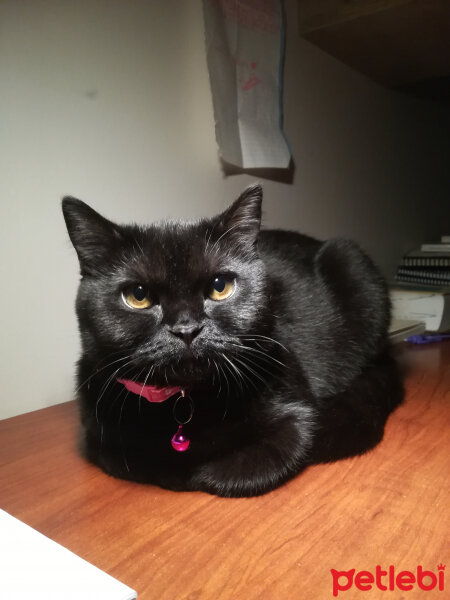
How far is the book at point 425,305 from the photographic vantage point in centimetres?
167

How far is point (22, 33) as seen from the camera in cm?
91

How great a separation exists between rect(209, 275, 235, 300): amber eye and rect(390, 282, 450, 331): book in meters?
1.11

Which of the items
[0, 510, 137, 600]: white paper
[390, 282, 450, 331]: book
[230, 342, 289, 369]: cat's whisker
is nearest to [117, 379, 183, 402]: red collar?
[230, 342, 289, 369]: cat's whisker

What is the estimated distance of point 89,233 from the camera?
Answer: 732mm

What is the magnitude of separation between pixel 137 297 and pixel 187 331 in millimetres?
111

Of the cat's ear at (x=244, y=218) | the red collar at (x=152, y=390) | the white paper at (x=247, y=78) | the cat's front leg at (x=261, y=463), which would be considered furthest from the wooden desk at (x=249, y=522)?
the white paper at (x=247, y=78)

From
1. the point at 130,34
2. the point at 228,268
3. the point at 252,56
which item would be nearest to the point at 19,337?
the point at 228,268

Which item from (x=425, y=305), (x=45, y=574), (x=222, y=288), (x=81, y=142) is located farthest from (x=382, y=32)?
(x=45, y=574)

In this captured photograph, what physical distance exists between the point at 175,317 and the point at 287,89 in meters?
1.13

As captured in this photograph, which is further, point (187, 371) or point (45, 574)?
point (187, 371)

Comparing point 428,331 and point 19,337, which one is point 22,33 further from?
point 428,331

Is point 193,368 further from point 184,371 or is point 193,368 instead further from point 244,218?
point 244,218

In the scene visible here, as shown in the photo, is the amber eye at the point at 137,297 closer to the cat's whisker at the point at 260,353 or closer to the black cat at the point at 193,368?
the black cat at the point at 193,368

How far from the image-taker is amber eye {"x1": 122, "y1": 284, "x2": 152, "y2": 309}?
0.70 metres
